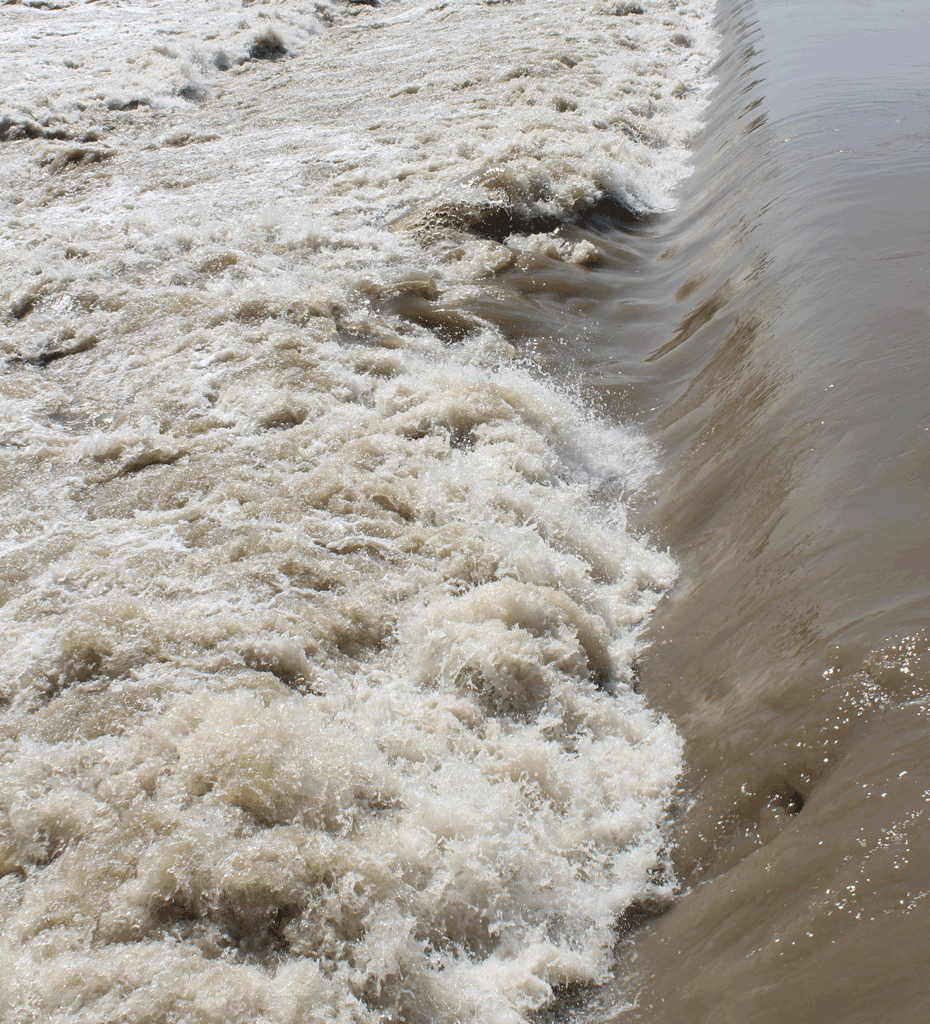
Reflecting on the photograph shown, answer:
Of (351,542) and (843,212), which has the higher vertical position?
(843,212)

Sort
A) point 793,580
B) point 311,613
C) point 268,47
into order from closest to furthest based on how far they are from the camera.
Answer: point 793,580
point 311,613
point 268,47

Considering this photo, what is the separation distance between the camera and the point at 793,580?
10.8ft

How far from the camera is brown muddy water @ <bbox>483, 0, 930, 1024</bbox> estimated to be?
7.35 ft

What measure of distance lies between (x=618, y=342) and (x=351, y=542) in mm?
3056

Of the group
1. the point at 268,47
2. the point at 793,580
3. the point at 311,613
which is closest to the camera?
the point at 793,580

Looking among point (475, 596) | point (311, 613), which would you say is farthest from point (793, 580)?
point (311, 613)

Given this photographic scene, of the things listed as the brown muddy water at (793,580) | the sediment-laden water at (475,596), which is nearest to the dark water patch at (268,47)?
the sediment-laden water at (475,596)

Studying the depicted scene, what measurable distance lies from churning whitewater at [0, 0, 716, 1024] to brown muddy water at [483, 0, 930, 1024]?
9.4 inches

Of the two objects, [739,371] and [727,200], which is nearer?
[739,371]

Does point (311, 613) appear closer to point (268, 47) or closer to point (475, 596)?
point (475, 596)

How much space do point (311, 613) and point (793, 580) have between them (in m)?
2.10

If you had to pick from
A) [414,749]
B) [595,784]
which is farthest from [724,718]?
[414,749]

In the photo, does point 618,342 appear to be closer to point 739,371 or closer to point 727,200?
point 739,371

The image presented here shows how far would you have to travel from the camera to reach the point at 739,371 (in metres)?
4.83
